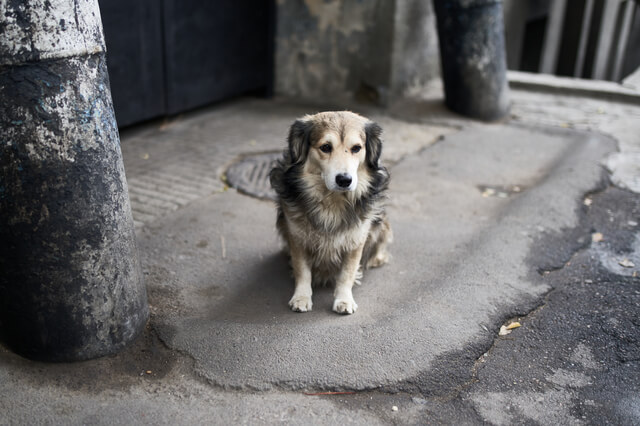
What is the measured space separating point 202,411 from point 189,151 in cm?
386

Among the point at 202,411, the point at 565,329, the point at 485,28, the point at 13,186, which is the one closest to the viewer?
the point at 13,186

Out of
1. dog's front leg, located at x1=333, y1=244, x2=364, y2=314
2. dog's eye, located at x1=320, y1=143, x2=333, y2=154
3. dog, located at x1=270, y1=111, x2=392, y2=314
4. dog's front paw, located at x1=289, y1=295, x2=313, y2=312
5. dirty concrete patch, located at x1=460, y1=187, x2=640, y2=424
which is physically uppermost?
dog's eye, located at x1=320, y1=143, x2=333, y2=154

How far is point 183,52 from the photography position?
6.75 m

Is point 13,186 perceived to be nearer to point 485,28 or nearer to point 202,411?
point 202,411

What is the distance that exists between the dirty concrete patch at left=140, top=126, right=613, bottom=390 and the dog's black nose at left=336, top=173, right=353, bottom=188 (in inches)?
31.6

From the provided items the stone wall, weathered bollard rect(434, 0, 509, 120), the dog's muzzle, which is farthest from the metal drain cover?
weathered bollard rect(434, 0, 509, 120)

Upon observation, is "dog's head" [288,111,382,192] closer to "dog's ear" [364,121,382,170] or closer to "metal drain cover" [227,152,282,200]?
"dog's ear" [364,121,382,170]

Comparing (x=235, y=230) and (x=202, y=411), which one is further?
(x=235, y=230)

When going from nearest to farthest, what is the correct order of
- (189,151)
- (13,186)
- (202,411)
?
(13,186)
(202,411)
(189,151)

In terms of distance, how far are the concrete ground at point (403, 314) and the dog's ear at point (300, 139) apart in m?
0.90

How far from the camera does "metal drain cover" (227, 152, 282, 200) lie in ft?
16.8

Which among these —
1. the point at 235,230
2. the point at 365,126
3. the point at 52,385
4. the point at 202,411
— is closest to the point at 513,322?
the point at 365,126

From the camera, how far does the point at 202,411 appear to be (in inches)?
104

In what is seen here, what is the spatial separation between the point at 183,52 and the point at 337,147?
167 inches
